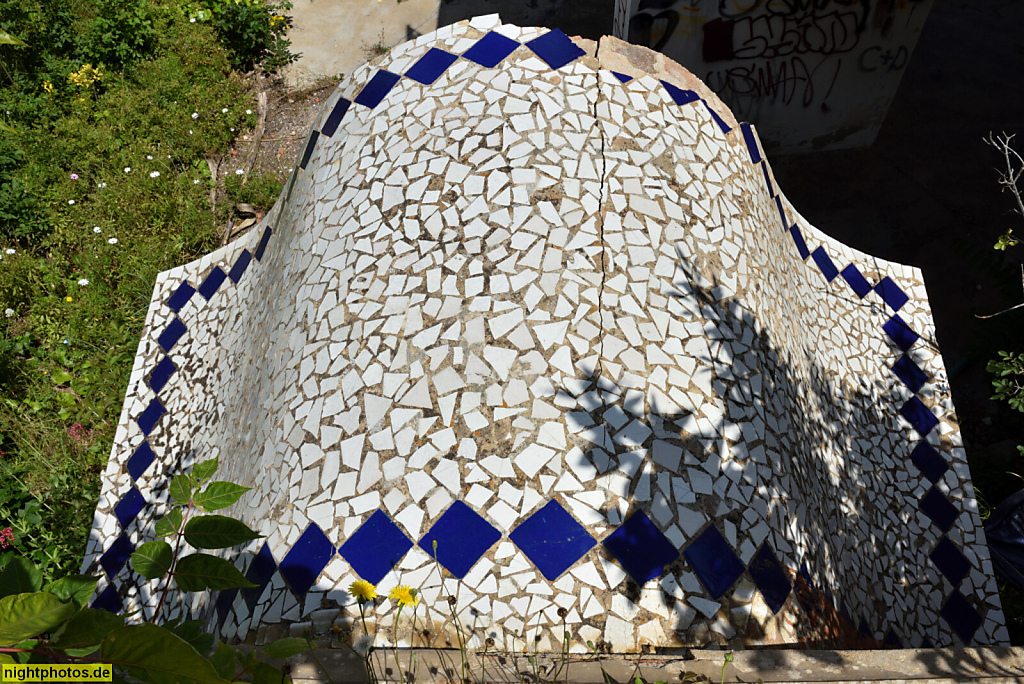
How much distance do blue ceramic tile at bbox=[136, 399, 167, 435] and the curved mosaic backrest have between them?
0.01 meters

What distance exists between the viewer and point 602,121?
2.88m

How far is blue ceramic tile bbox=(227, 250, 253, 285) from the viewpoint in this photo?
360 centimetres

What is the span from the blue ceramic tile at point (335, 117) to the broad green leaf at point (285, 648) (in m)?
2.49

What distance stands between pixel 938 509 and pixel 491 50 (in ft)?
9.10

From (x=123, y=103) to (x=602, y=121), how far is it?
14.7 feet

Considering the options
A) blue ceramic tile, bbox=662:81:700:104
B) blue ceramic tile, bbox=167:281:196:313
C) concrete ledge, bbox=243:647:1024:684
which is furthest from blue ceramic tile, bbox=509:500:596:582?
blue ceramic tile, bbox=167:281:196:313

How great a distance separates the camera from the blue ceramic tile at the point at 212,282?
146 inches

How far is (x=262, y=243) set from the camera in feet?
11.6

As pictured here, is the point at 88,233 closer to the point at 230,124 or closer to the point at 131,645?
the point at 230,124

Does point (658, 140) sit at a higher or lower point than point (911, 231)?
higher

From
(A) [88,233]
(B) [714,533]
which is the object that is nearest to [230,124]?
(A) [88,233]

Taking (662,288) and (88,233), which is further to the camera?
(88,233)

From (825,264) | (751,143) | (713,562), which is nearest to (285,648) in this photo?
(713,562)

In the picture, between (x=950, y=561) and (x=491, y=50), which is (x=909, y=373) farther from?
(x=491, y=50)
